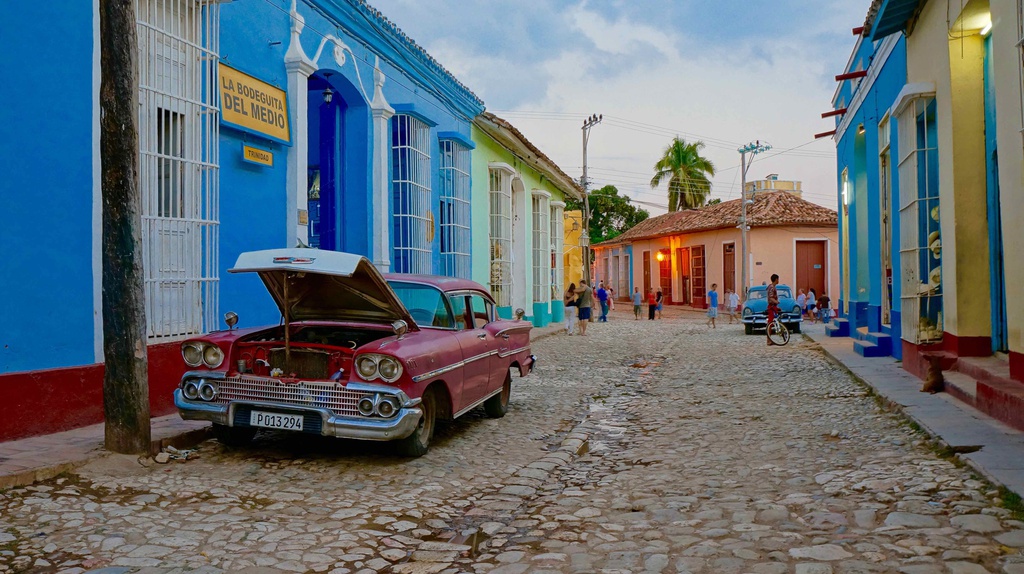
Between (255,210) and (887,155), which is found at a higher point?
(887,155)

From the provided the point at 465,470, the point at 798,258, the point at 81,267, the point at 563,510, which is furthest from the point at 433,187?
the point at 798,258

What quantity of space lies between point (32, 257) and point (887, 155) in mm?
11426

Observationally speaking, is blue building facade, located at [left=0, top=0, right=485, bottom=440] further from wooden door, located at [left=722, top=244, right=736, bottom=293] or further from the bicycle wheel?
wooden door, located at [left=722, top=244, right=736, bottom=293]

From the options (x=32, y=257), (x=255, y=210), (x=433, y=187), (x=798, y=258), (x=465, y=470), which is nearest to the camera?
(x=465, y=470)

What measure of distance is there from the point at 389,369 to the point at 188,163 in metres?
3.58

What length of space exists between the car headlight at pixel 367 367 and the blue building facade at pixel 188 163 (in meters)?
1.11

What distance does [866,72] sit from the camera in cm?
1309

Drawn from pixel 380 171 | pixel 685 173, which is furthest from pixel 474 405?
pixel 685 173

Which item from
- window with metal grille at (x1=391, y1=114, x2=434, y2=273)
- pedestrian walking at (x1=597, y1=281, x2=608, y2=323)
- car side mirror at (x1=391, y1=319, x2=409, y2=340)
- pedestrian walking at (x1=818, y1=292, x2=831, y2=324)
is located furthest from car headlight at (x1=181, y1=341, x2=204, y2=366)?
pedestrian walking at (x1=818, y1=292, x2=831, y2=324)

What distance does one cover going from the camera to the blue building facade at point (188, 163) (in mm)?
5941

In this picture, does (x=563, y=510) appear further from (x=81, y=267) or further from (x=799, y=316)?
(x=799, y=316)

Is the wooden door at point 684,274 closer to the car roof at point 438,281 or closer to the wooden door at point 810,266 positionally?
the wooden door at point 810,266

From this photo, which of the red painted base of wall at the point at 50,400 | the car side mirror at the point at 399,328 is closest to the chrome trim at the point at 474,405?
the car side mirror at the point at 399,328

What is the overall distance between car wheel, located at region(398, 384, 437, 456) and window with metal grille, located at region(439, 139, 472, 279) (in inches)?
351
